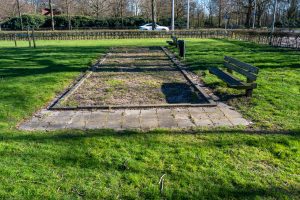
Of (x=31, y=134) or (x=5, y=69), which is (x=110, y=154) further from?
(x=5, y=69)

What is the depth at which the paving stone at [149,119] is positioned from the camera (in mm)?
5316

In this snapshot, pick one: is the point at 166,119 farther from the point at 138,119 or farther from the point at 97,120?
the point at 97,120

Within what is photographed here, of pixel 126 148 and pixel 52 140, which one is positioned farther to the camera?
pixel 52 140

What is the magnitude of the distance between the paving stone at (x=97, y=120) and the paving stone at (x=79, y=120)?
7cm

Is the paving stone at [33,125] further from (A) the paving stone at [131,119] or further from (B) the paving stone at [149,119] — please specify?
(B) the paving stone at [149,119]

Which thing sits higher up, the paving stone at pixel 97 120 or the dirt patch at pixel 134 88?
the dirt patch at pixel 134 88

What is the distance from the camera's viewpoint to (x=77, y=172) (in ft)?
12.3

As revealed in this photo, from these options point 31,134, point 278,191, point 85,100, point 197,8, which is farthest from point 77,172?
point 197,8

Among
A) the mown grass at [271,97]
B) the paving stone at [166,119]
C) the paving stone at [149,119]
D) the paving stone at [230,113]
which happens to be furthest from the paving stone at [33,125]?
the mown grass at [271,97]

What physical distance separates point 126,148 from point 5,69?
9.26 m

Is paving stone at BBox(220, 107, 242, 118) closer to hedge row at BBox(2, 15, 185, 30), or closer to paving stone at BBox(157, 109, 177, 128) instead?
paving stone at BBox(157, 109, 177, 128)

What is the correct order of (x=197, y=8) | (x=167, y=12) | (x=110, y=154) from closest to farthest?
(x=110, y=154) < (x=167, y=12) < (x=197, y=8)

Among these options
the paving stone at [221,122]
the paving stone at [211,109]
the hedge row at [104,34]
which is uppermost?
the hedge row at [104,34]

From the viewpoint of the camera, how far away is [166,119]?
18.6 feet
